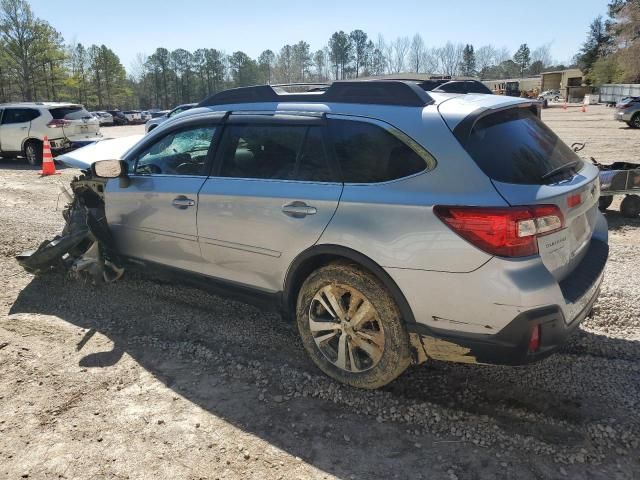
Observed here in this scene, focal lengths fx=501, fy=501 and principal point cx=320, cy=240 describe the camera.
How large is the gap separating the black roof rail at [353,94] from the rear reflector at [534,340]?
136 cm

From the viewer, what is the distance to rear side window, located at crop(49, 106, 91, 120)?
1408 centimetres

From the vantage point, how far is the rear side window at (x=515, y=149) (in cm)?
261

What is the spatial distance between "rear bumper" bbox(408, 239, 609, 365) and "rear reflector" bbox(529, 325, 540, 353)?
17mm

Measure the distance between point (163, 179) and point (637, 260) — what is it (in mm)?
4736

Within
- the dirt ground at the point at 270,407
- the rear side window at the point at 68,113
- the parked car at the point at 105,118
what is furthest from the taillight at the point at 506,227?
the parked car at the point at 105,118

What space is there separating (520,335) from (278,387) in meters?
1.53

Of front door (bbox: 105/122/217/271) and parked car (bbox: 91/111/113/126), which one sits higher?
parked car (bbox: 91/111/113/126)

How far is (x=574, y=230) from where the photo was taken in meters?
2.78

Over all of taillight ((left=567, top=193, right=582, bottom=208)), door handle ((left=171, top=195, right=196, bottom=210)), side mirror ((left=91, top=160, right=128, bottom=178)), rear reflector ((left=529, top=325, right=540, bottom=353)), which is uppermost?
side mirror ((left=91, top=160, right=128, bottom=178))

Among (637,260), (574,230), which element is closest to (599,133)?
(637,260)

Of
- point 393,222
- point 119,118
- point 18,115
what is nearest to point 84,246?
point 393,222

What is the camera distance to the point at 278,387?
10.5 ft

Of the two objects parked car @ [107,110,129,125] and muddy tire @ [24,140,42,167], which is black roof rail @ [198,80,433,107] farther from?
parked car @ [107,110,129,125]

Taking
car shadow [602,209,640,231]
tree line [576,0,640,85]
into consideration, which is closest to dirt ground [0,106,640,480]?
car shadow [602,209,640,231]
